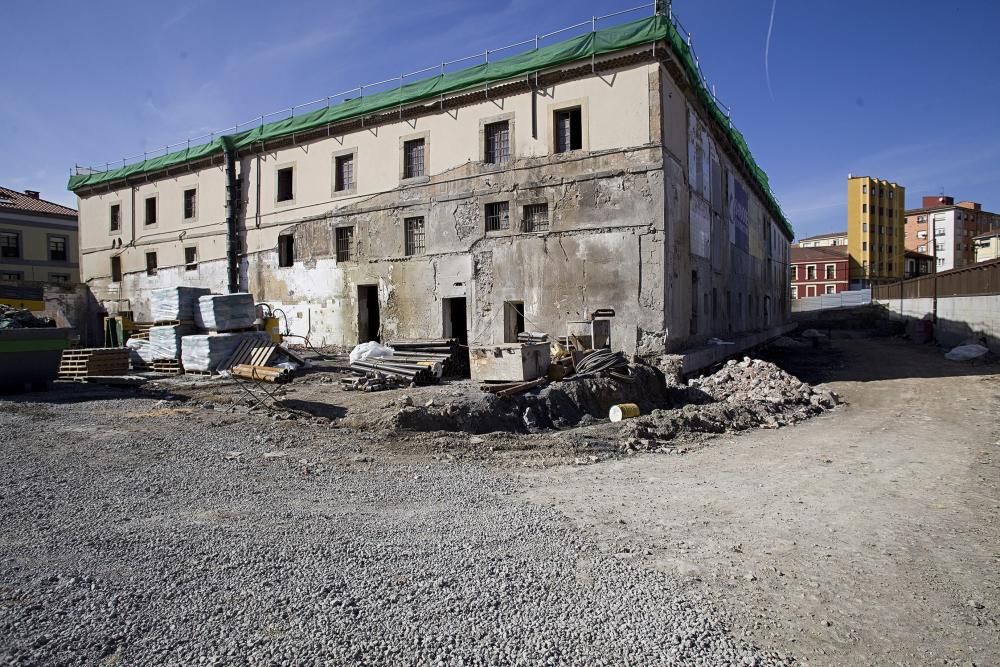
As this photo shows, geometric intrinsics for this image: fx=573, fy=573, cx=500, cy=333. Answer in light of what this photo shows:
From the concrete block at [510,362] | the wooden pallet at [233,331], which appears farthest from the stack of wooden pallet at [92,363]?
the concrete block at [510,362]

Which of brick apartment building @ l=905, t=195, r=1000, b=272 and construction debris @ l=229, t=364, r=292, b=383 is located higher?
brick apartment building @ l=905, t=195, r=1000, b=272

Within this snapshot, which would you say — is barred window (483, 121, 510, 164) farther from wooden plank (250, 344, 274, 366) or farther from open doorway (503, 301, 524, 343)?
wooden plank (250, 344, 274, 366)

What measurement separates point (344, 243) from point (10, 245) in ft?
101

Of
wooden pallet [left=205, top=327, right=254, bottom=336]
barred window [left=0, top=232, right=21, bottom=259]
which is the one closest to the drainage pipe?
wooden pallet [left=205, top=327, right=254, bottom=336]

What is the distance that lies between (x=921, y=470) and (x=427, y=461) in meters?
6.46

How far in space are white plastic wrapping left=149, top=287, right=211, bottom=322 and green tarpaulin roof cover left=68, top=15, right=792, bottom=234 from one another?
8.90 m

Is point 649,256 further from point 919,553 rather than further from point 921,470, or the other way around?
point 919,553

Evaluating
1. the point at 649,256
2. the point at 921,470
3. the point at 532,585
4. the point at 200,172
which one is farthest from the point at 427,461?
the point at 200,172

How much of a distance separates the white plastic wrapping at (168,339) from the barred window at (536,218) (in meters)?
9.82

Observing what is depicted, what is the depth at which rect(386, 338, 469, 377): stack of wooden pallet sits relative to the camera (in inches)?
512

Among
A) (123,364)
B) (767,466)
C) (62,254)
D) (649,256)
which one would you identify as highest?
(62,254)

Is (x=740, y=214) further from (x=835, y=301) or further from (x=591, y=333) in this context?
(x=835, y=301)

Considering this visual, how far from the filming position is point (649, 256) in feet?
50.1

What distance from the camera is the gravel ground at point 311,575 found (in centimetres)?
318
